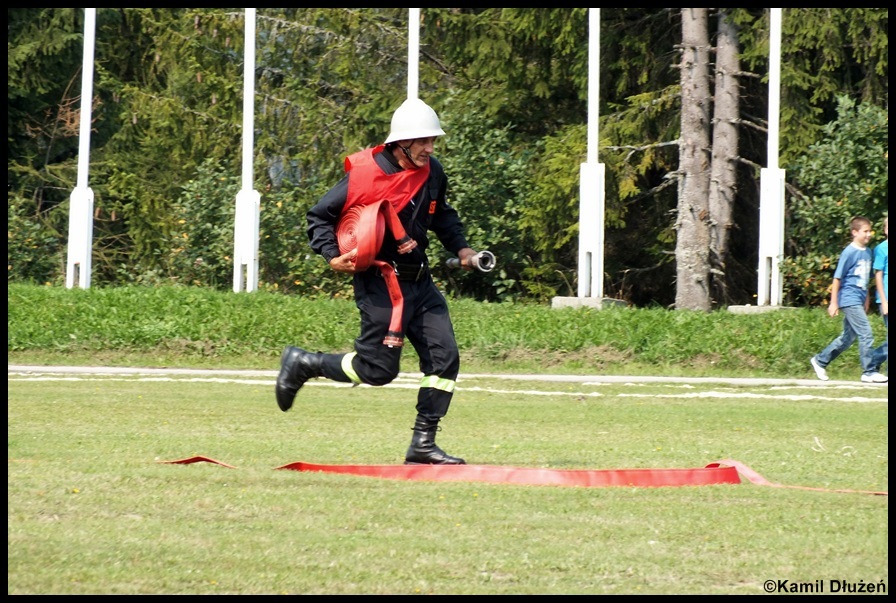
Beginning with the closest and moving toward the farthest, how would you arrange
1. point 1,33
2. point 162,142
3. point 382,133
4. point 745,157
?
point 1,33 < point 745,157 < point 382,133 < point 162,142

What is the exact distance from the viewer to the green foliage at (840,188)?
77.4ft

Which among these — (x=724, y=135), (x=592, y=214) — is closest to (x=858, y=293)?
(x=592, y=214)

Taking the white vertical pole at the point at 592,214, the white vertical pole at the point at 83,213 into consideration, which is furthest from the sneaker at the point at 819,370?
the white vertical pole at the point at 83,213

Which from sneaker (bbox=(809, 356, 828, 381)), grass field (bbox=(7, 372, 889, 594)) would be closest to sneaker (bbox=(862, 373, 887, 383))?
sneaker (bbox=(809, 356, 828, 381))

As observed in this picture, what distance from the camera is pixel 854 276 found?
1692 cm

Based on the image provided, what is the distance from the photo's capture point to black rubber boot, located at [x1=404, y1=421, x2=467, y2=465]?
829 cm

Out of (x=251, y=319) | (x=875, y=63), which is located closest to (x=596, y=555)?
(x=251, y=319)

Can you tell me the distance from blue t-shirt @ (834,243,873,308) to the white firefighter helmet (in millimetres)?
10012

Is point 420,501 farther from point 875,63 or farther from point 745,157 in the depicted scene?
point 745,157

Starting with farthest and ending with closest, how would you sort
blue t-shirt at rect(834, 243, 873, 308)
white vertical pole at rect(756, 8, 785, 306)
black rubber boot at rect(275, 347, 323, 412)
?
white vertical pole at rect(756, 8, 785, 306) → blue t-shirt at rect(834, 243, 873, 308) → black rubber boot at rect(275, 347, 323, 412)

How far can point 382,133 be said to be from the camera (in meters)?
32.9

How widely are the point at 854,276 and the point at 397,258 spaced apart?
10142 millimetres

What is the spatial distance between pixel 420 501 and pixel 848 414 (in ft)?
23.1

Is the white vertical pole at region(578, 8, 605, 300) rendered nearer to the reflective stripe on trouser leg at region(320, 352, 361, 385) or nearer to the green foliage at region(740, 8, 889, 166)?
the green foliage at region(740, 8, 889, 166)
